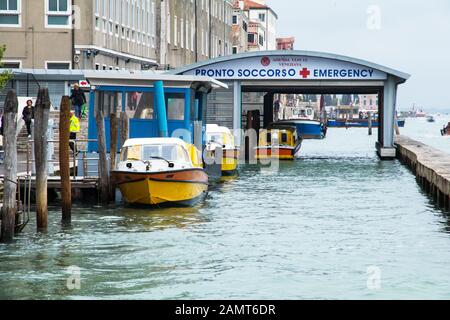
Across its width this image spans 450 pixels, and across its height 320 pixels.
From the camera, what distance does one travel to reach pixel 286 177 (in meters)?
41.8

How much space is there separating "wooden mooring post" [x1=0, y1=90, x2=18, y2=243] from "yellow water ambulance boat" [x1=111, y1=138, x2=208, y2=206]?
5.68 m

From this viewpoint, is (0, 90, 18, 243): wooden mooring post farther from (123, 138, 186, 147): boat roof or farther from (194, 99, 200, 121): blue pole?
(194, 99, 200, 121): blue pole

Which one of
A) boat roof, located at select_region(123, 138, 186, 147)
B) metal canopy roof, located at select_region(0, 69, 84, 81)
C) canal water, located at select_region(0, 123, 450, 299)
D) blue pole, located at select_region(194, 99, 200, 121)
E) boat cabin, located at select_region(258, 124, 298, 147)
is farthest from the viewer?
boat cabin, located at select_region(258, 124, 298, 147)

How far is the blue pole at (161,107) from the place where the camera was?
32.4m

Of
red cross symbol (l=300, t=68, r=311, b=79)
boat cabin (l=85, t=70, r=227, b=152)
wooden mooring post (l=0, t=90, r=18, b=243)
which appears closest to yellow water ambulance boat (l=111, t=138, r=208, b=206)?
boat cabin (l=85, t=70, r=227, b=152)

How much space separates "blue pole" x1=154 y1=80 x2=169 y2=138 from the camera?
32438 millimetres

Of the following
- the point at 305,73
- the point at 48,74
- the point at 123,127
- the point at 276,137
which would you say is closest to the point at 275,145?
the point at 276,137

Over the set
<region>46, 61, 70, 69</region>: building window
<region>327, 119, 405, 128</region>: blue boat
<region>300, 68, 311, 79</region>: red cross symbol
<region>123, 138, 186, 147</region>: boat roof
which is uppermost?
<region>46, 61, 70, 69</region>: building window

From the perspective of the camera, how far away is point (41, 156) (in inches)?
918

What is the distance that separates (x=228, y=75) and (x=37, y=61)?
26.6 ft

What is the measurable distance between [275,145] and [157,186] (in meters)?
25.8

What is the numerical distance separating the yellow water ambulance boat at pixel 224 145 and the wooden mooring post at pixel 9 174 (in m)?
17.8

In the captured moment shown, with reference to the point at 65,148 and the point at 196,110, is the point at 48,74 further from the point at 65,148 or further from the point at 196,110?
the point at 65,148
